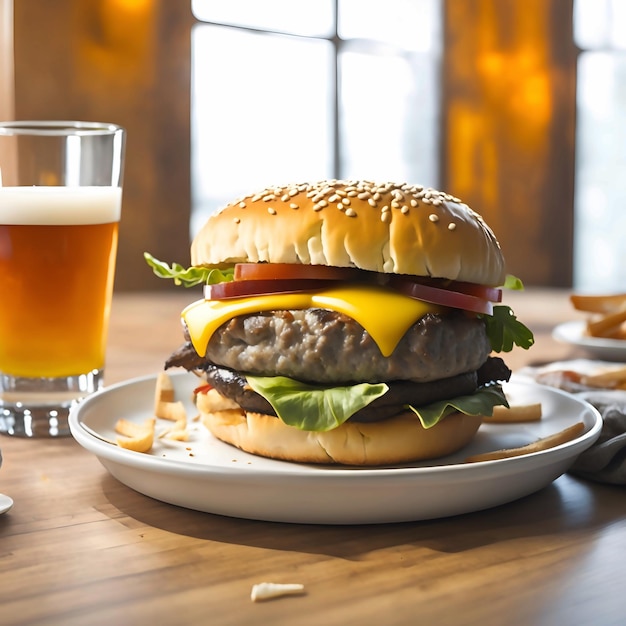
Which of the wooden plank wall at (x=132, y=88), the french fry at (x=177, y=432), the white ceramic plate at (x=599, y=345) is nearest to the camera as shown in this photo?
the french fry at (x=177, y=432)

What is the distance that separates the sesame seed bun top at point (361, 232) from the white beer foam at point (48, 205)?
0.30 metres

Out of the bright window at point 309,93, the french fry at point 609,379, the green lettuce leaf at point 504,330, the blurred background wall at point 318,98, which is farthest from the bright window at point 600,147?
the green lettuce leaf at point 504,330

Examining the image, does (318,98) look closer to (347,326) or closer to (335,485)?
(347,326)

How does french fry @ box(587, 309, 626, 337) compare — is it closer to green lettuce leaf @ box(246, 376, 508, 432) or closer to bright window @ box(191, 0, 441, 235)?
green lettuce leaf @ box(246, 376, 508, 432)

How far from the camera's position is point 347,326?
1.50 meters

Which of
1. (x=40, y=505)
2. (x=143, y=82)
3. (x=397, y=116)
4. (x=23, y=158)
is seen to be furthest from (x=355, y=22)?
(x=40, y=505)

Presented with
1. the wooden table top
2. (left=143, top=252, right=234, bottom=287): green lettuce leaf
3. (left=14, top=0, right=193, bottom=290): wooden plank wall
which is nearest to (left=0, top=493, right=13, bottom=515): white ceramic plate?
the wooden table top

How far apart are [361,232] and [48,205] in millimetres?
700

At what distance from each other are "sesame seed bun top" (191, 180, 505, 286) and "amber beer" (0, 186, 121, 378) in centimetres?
30

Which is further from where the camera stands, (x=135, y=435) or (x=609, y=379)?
(x=609, y=379)

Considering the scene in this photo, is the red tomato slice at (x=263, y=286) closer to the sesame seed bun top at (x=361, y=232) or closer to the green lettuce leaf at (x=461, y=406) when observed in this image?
the sesame seed bun top at (x=361, y=232)

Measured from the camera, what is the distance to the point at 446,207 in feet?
5.47

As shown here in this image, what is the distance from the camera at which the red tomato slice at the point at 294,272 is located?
1.61 m

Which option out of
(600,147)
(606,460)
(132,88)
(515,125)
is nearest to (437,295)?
(606,460)
